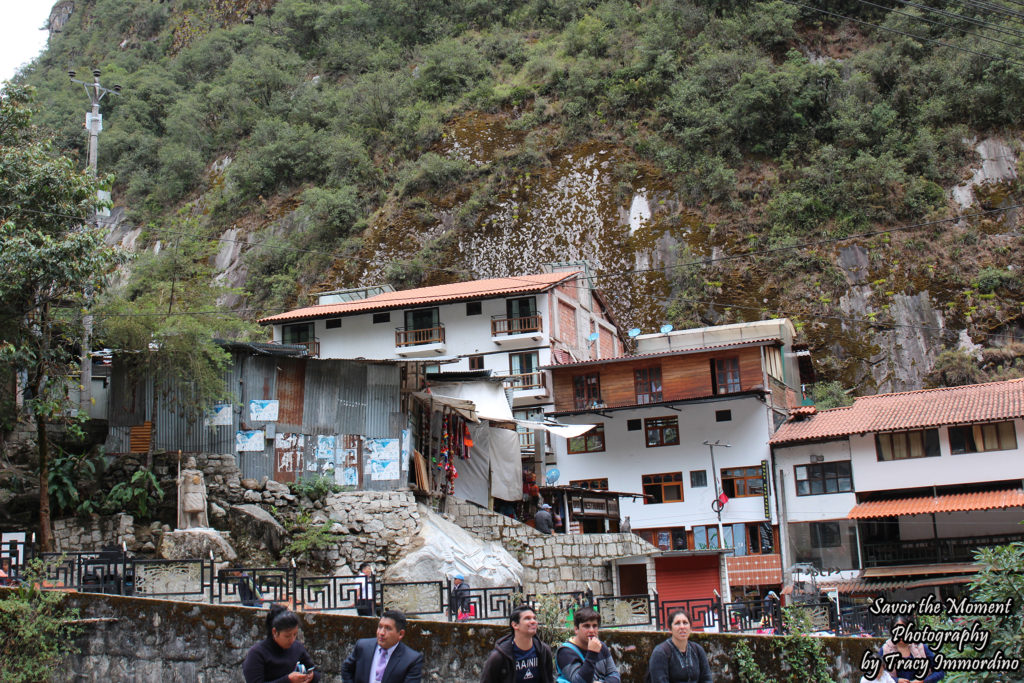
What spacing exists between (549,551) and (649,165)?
32.3 meters

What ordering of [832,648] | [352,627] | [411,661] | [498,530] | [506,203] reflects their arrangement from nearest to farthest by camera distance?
1. [411,661]
2. [352,627]
3. [832,648]
4. [498,530]
5. [506,203]

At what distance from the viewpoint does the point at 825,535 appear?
109 ft

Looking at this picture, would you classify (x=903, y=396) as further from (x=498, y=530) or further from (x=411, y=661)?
(x=411, y=661)

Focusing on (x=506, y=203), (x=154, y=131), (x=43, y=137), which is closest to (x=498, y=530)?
(x=43, y=137)

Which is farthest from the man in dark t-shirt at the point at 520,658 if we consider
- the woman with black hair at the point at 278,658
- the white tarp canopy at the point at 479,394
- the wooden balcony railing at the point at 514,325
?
the wooden balcony railing at the point at 514,325

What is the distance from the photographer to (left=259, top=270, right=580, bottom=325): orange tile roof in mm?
40656

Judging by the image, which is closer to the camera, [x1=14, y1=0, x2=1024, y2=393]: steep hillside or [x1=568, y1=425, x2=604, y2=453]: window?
[x1=568, y1=425, x2=604, y2=453]: window

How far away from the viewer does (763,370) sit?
1403 inches

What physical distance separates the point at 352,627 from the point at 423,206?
44.7 meters

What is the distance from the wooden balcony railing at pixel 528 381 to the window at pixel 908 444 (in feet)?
46.5

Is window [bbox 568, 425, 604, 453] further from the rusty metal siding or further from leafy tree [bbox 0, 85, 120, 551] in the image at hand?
leafy tree [bbox 0, 85, 120, 551]

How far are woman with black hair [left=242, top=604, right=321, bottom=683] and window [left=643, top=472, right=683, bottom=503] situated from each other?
1152 inches

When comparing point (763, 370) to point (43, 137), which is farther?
point (763, 370)

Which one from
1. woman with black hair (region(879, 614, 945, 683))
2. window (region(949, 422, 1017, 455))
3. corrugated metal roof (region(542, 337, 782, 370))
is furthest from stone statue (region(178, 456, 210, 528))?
window (region(949, 422, 1017, 455))
